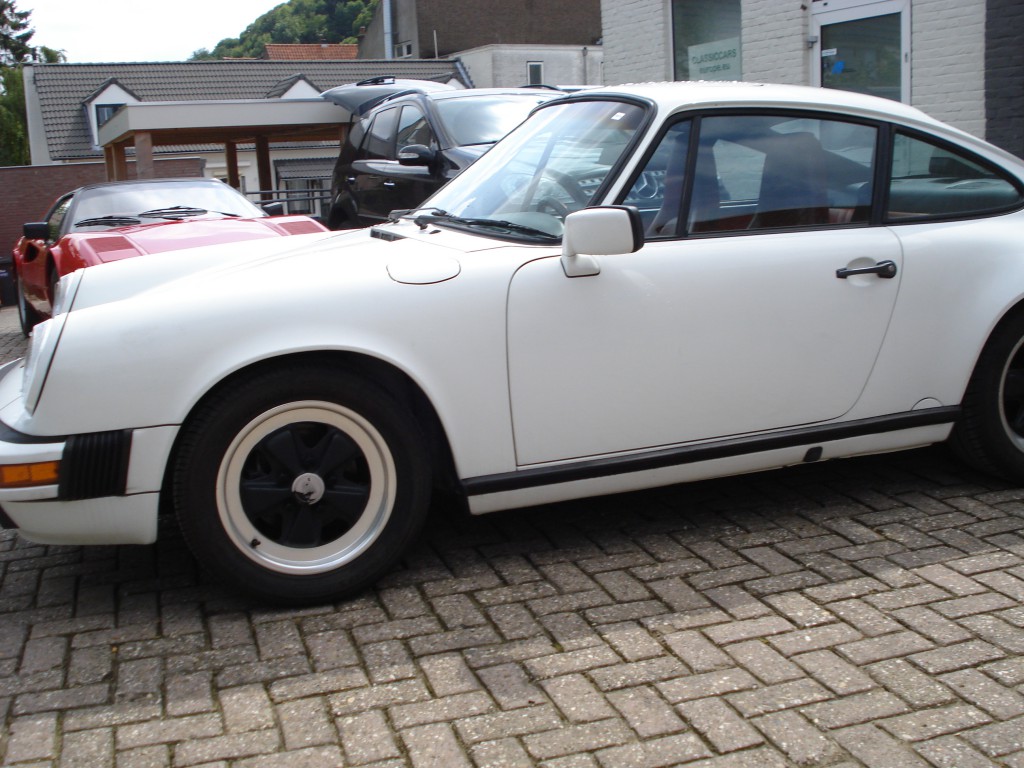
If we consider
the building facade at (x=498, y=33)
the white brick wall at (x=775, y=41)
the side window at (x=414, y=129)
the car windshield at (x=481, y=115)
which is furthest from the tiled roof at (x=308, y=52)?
the car windshield at (x=481, y=115)

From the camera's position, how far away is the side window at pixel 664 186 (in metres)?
3.76

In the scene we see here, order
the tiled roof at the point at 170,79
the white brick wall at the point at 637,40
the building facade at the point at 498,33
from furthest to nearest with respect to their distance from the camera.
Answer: the building facade at the point at 498,33 < the tiled roof at the point at 170,79 < the white brick wall at the point at 637,40

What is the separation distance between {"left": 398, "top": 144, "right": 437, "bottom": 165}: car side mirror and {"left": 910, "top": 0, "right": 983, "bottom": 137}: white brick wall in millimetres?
5378

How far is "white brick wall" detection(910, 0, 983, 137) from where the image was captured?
10406 millimetres

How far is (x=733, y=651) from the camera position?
9.91 ft

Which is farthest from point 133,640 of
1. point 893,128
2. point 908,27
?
point 908,27

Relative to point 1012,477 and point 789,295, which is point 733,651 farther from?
point 1012,477

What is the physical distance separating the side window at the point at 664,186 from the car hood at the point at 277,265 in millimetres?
541

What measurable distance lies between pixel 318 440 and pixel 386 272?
562mm

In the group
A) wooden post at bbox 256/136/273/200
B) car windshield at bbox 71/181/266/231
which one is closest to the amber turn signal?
car windshield at bbox 71/181/266/231

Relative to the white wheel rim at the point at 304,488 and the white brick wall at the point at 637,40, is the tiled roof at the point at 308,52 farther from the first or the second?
the white wheel rim at the point at 304,488

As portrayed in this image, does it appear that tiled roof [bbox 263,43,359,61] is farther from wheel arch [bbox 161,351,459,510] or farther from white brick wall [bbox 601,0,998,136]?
wheel arch [bbox 161,351,459,510]

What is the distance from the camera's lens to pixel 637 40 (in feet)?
49.9

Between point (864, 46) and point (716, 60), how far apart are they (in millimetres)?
2670
